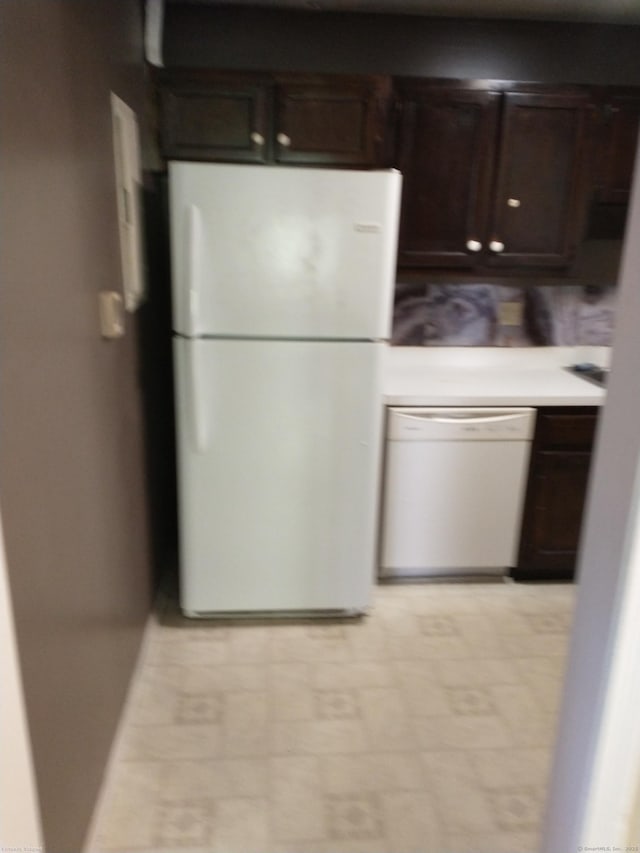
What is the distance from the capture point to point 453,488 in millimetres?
2691

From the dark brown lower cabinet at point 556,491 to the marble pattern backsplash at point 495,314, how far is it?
23.4 inches

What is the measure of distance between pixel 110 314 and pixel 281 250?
2.20ft

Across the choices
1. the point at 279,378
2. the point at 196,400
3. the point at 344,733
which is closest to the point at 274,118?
the point at 279,378

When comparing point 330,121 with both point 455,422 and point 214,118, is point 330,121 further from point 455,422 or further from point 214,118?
point 455,422

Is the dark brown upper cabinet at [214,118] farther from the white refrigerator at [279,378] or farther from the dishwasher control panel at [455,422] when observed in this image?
the dishwasher control panel at [455,422]

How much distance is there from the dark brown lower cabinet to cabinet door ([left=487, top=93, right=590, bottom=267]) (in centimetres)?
70

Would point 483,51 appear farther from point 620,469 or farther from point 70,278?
point 620,469

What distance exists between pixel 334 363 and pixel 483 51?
1.56m

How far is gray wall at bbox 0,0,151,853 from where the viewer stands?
1.11 metres

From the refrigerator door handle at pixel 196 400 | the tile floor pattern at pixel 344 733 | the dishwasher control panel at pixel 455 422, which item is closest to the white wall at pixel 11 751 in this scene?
the tile floor pattern at pixel 344 733

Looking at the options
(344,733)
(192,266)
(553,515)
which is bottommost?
(344,733)

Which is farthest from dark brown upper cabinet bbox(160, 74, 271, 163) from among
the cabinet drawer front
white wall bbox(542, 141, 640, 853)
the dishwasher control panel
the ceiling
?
white wall bbox(542, 141, 640, 853)

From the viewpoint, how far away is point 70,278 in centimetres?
142

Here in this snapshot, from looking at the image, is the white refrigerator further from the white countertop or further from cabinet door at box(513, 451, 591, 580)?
cabinet door at box(513, 451, 591, 580)
